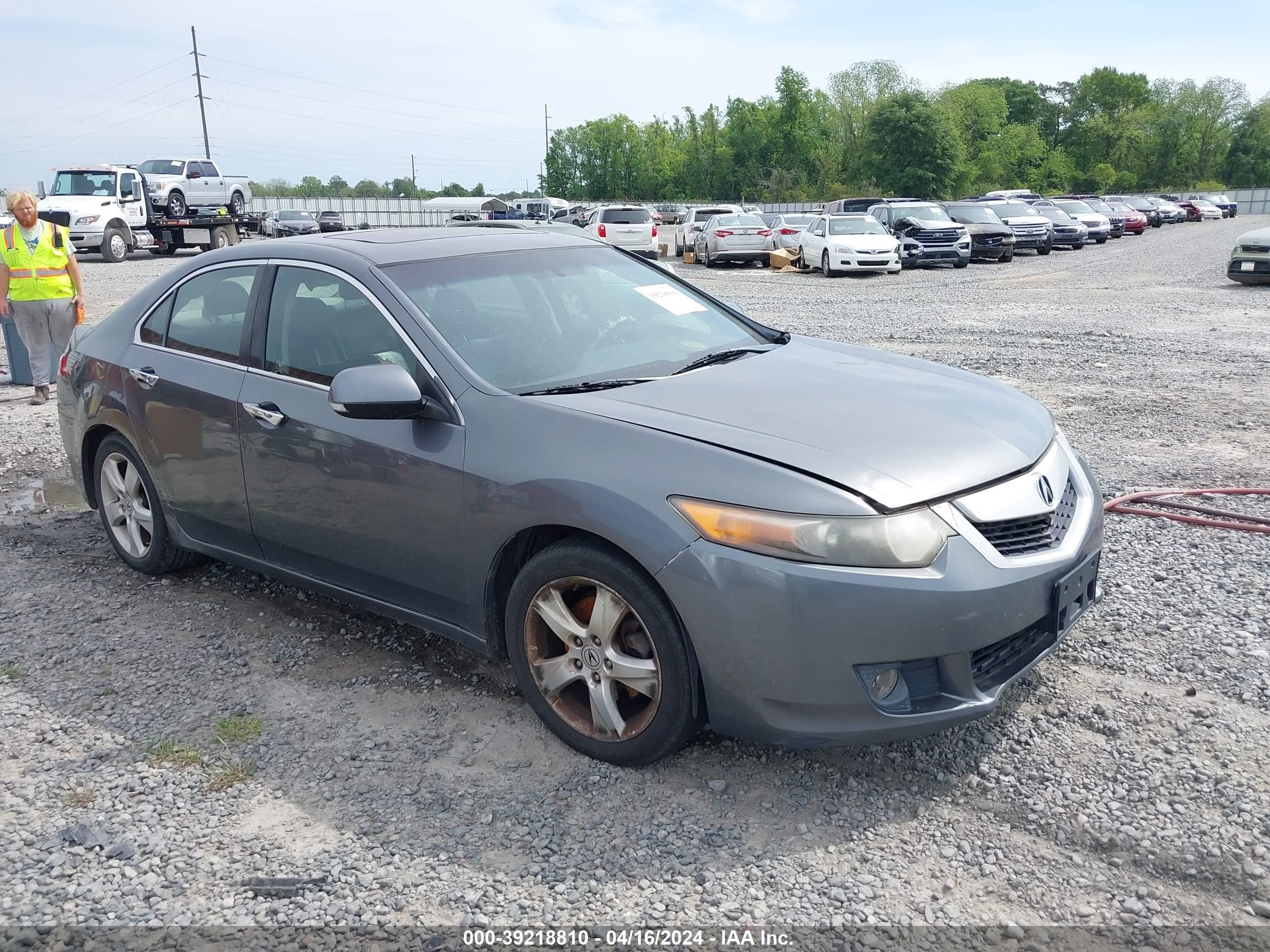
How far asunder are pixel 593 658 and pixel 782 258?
80.5 feet

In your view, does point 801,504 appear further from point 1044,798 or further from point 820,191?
point 820,191

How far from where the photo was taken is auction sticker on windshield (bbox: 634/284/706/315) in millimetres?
4398

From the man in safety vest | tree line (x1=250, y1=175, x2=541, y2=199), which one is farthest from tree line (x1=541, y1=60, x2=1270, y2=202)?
the man in safety vest

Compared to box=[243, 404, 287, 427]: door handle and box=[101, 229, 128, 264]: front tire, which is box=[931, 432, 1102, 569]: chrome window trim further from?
box=[101, 229, 128, 264]: front tire

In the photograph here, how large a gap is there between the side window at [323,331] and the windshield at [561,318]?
17cm

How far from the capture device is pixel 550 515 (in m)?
3.17

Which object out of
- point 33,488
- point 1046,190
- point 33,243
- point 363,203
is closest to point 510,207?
point 363,203

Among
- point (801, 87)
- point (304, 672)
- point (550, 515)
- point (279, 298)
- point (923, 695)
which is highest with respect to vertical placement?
point (801, 87)

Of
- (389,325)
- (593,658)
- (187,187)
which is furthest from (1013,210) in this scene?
(593,658)

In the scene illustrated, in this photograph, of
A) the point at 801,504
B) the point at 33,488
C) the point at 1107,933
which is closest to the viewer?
the point at 1107,933

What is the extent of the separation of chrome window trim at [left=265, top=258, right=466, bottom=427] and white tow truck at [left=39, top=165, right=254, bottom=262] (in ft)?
83.5

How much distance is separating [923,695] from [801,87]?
100948 millimetres

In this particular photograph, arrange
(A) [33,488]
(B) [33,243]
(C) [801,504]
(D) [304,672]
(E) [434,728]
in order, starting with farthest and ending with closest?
(B) [33,243], (A) [33,488], (D) [304,672], (E) [434,728], (C) [801,504]

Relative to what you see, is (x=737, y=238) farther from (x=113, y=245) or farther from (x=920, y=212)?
(x=113, y=245)
